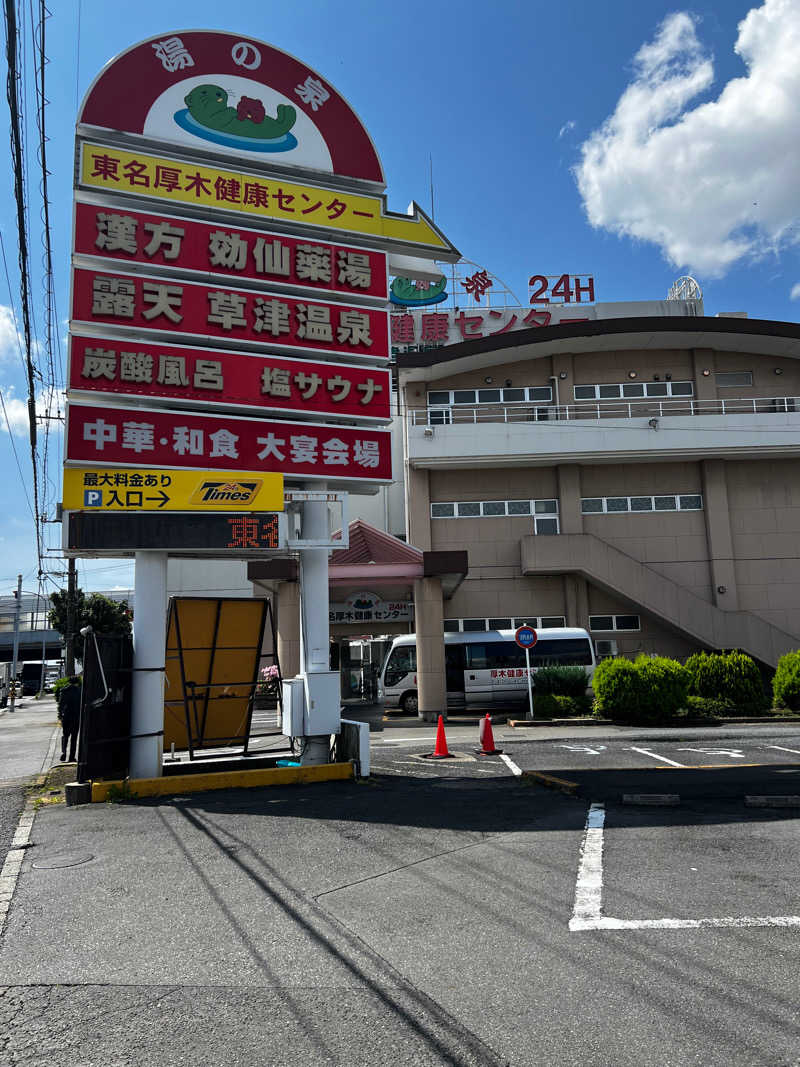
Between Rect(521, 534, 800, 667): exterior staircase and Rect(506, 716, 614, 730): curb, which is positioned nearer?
Rect(506, 716, 614, 730): curb

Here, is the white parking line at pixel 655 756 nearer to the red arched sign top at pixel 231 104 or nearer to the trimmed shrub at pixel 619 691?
the trimmed shrub at pixel 619 691

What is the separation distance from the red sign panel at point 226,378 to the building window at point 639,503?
59.1ft

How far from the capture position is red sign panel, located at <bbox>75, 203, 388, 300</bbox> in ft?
38.3

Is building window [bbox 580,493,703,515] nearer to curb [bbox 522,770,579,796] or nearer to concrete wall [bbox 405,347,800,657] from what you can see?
concrete wall [bbox 405,347,800,657]

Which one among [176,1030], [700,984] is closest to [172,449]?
[176,1030]

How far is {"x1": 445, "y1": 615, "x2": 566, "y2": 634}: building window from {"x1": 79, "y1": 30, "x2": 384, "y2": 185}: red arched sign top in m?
18.5

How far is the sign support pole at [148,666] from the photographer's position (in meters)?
11.1

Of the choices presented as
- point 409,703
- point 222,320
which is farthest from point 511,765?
point 409,703

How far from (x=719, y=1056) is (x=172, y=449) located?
10140 mm

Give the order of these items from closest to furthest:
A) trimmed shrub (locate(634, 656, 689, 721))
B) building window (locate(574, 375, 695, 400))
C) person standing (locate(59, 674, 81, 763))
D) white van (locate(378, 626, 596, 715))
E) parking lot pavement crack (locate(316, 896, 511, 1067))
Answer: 1. parking lot pavement crack (locate(316, 896, 511, 1067))
2. person standing (locate(59, 674, 81, 763))
3. trimmed shrub (locate(634, 656, 689, 721))
4. white van (locate(378, 626, 596, 715))
5. building window (locate(574, 375, 695, 400))

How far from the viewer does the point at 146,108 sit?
12242mm

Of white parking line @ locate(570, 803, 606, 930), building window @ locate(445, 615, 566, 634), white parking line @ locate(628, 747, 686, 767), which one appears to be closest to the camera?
white parking line @ locate(570, 803, 606, 930)

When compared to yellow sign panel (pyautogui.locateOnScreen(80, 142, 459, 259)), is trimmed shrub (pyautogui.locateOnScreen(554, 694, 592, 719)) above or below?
below

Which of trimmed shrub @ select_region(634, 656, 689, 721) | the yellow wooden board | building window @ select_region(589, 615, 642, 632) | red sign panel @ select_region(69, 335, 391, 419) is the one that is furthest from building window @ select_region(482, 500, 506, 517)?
the yellow wooden board
